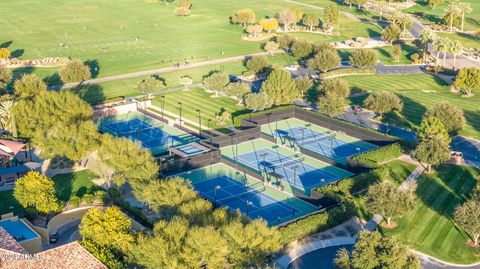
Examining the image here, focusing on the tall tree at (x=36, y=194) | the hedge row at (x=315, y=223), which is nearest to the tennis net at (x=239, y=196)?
the hedge row at (x=315, y=223)

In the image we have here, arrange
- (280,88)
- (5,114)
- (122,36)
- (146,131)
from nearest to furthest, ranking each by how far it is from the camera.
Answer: (5,114)
(146,131)
(280,88)
(122,36)

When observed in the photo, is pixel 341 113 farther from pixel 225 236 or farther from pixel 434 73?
pixel 225 236

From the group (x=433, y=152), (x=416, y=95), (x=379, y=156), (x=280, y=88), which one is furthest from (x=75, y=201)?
(x=416, y=95)

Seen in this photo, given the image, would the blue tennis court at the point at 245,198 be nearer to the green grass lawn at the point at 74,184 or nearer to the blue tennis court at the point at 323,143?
the green grass lawn at the point at 74,184

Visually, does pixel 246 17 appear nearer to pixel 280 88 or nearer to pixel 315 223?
Result: pixel 280 88

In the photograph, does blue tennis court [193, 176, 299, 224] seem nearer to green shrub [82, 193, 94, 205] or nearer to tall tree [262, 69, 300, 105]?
green shrub [82, 193, 94, 205]

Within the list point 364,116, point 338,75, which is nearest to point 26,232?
point 364,116
